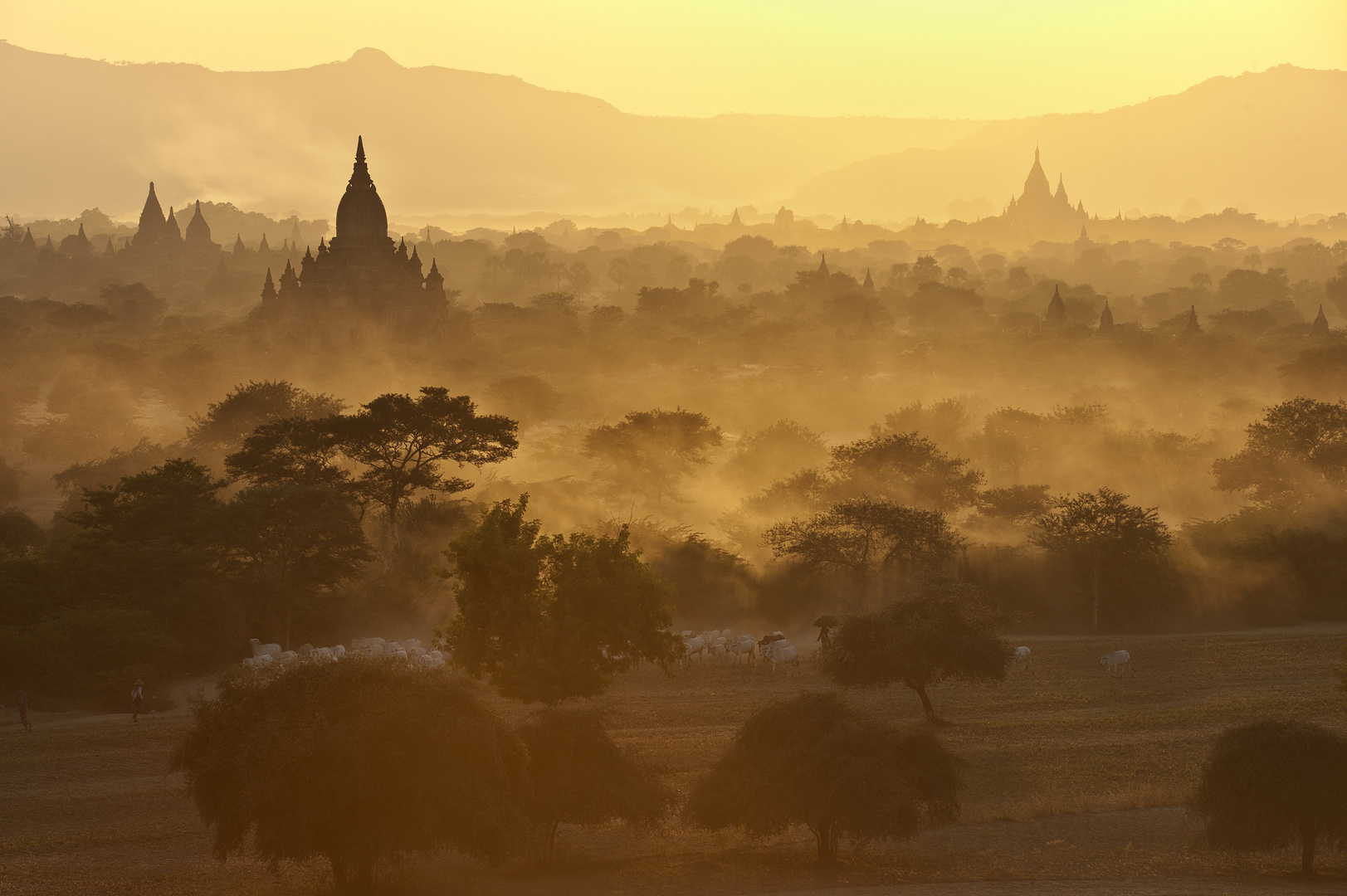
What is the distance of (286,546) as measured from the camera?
3731cm

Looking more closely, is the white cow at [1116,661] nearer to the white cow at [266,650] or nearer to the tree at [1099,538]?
the tree at [1099,538]

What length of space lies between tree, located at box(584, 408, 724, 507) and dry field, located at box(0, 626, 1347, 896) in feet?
89.8

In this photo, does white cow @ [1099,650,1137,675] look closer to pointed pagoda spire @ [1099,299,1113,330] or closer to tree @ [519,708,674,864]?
tree @ [519,708,674,864]

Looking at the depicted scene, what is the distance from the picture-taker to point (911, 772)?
738 inches

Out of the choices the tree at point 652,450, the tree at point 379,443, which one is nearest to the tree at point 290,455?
the tree at point 379,443

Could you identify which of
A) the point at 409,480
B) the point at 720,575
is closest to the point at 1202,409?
the point at 720,575

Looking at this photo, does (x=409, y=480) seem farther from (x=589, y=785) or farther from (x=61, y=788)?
(x=589, y=785)

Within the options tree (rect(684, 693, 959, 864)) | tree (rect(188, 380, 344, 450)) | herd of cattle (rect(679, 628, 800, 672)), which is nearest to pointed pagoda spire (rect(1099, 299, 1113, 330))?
tree (rect(188, 380, 344, 450))

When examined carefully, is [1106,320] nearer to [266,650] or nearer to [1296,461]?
[1296,461]

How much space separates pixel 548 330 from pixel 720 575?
58390mm

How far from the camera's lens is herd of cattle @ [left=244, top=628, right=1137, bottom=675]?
31.3 metres

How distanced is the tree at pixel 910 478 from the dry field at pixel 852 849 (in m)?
20.6

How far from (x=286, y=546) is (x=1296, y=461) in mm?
40563

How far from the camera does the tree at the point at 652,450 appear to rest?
193 ft
